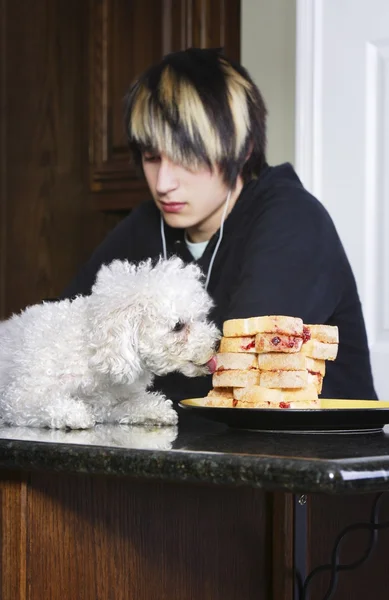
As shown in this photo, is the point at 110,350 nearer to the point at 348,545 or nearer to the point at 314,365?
the point at 314,365

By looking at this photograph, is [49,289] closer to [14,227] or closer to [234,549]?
[14,227]

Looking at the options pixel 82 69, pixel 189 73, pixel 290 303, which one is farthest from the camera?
pixel 82 69

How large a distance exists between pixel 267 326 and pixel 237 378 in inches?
3.1

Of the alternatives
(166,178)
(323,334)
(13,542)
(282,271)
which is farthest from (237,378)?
(166,178)

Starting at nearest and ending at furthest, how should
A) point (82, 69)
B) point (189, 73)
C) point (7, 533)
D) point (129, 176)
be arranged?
point (7, 533) < point (189, 73) < point (129, 176) < point (82, 69)

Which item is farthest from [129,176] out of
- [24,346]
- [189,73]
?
[24,346]

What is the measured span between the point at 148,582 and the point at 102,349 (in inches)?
14.4

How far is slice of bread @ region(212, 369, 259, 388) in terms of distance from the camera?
1.16m

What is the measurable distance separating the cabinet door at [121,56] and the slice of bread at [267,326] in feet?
6.64

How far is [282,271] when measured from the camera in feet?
5.74

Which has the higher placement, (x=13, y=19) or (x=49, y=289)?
(x=13, y=19)

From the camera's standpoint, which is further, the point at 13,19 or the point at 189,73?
the point at 13,19

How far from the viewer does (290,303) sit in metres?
1.72

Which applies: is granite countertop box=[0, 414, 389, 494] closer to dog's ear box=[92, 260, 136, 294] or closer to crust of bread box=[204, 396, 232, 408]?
crust of bread box=[204, 396, 232, 408]
